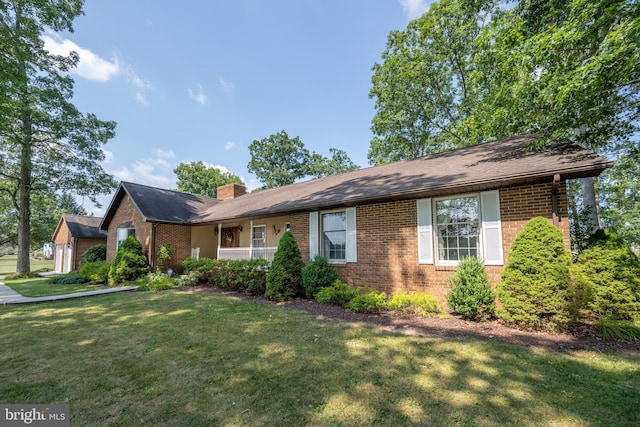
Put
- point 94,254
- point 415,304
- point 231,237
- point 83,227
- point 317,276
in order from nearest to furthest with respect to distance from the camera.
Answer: point 415,304 → point 317,276 → point 231,237 → point 94,254 → point 83,227

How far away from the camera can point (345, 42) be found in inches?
564

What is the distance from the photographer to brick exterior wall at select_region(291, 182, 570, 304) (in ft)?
21.1

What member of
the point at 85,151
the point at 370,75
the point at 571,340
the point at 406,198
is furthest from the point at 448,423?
the point at 85,151

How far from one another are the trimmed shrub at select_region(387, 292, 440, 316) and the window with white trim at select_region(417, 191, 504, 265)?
1041 millimetres

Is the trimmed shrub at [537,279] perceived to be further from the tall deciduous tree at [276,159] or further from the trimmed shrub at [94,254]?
the tall deciduous tree at [276,159]

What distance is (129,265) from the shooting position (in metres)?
13.3

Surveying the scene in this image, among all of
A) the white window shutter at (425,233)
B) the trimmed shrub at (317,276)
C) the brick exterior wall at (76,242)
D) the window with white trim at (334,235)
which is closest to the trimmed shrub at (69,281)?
the brick exterior wall at (76,242)

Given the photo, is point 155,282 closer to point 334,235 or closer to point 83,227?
point 334,235

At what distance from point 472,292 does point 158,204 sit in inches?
628

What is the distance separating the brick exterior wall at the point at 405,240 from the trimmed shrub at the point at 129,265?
10068 millimetres

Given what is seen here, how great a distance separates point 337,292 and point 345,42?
40.8 feet

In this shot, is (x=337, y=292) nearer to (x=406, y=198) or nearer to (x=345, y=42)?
(x=406, y=198)

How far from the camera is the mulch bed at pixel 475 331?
15.3 ft

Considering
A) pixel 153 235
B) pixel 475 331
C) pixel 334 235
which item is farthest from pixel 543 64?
pixel 153 235
